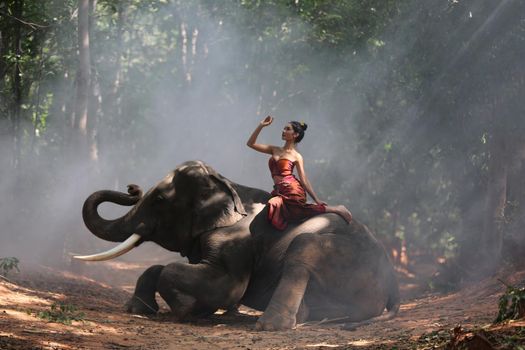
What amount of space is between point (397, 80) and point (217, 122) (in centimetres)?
2009

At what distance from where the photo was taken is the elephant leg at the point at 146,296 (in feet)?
35.0

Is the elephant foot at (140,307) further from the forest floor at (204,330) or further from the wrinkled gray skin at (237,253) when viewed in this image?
the forest floor at (204,330)

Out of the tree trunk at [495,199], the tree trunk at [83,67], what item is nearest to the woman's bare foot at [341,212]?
the tree trunk at [495,199]

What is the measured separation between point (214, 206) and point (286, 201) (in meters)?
0.95

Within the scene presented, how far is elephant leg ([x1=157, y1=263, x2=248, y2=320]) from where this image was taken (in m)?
10.1

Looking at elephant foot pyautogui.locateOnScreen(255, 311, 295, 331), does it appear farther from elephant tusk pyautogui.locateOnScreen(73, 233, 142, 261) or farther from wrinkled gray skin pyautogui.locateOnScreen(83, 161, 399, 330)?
elephant tusk pyautogui.locateOnScreen(73, 233, 142, 261)

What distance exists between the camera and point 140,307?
420 inches

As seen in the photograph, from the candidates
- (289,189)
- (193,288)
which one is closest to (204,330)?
(193,288)

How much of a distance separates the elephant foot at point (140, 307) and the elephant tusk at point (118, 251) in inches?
26.9

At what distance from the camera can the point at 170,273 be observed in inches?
401

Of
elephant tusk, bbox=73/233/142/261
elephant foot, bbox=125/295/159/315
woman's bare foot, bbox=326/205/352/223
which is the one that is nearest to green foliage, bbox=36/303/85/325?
elephant tusk, bbox=73/233/142/261

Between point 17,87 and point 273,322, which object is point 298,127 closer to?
point 273,322

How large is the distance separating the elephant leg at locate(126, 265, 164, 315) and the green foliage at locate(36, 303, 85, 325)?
1.16m

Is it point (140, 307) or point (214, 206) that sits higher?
point (214, 206)
